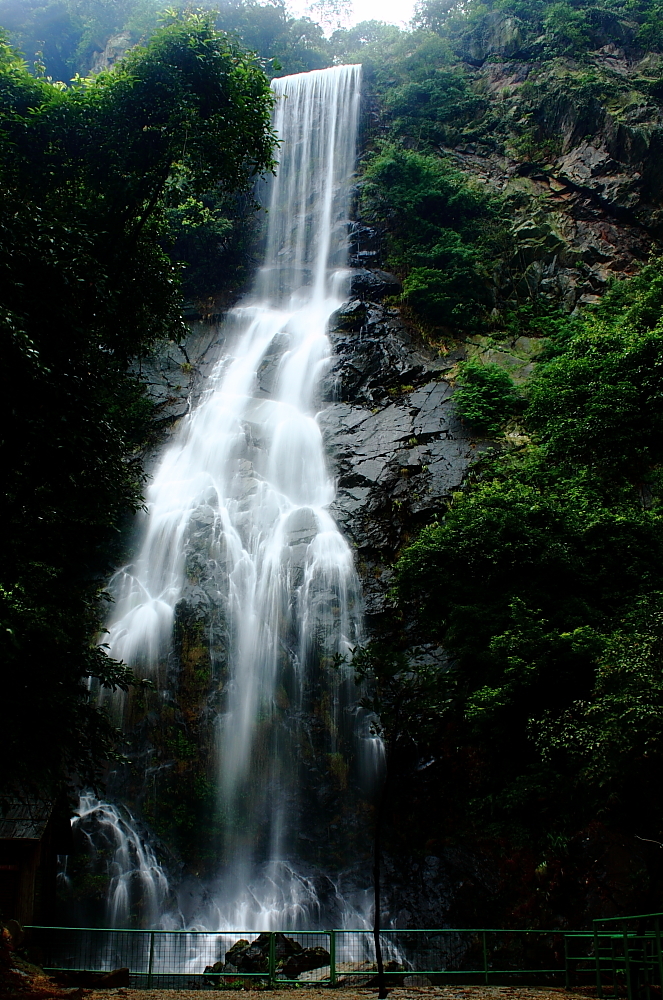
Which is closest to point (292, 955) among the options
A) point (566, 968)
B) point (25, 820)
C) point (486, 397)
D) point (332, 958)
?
point (332, 958)

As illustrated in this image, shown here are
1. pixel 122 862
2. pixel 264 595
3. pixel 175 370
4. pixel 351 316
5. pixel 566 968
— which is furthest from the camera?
pixel 175 370

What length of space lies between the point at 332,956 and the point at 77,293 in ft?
31.0

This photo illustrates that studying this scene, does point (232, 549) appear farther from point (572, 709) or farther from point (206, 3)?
point (206, 3)

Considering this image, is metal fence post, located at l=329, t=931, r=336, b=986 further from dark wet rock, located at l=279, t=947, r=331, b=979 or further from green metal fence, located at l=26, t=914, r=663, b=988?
dark wet rock, located at l=279, t=947, r=331, b=979

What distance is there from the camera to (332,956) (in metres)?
9.41

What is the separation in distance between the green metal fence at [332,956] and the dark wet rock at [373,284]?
20.0m

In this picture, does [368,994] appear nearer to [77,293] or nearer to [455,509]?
[455,509]

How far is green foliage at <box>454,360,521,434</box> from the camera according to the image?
1859cm

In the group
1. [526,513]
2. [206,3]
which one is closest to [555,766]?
[526,513]

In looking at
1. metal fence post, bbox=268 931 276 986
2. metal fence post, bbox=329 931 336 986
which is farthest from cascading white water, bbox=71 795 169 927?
metal fence post, bbox=329 931 336 986

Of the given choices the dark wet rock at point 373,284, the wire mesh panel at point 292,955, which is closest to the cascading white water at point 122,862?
the wire mesh panel at point 292,955

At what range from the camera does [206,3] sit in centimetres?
4006

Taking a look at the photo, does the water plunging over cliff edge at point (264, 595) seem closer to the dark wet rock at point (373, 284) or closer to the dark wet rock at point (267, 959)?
the dark wet rock at point (373, 284)

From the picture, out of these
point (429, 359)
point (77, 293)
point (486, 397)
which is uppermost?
point (429, 359)
